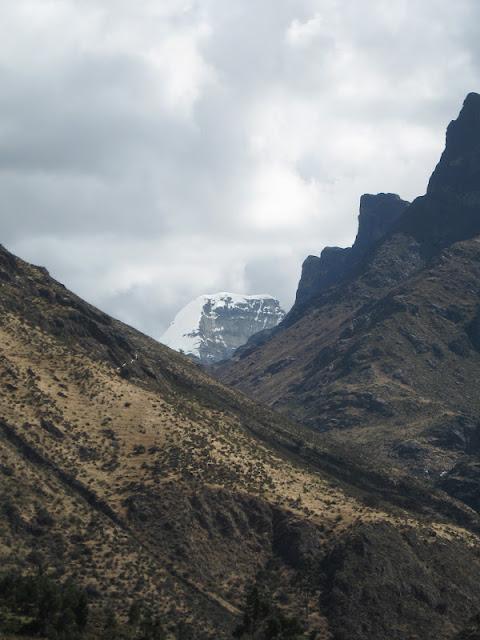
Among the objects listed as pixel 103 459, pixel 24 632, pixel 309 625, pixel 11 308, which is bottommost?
pixel 24 632

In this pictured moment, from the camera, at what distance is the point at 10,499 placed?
145 meters

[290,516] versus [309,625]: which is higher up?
[290,516]

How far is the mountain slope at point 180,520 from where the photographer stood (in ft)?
→ 460

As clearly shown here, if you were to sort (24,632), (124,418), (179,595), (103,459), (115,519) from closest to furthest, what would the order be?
(24,632)
(179,595)
(115,519)
(103,459)
(124,418)

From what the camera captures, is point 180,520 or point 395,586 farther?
point 180,520

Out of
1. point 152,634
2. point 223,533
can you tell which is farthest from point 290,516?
point 152,634

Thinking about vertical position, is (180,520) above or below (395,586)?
below

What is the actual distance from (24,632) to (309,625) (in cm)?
4792

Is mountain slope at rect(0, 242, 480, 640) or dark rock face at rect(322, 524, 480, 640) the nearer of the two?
mountain slope at rect(0, 242, 480, 640)

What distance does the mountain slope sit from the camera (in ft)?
460

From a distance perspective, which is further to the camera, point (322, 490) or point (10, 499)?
point (322, 490)

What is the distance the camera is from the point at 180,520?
156 meters

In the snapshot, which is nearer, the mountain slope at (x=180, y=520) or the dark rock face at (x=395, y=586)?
the mountain slope at (x=180, y=520)

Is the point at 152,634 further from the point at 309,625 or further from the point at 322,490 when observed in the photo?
the point at 322,490
